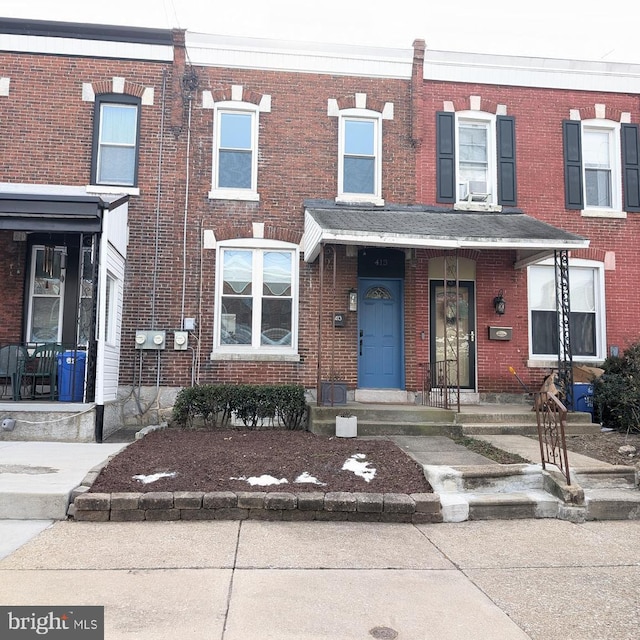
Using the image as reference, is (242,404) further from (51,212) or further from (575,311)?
(575,311)

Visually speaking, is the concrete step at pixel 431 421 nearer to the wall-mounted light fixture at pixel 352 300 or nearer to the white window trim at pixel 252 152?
the wall-mounted light fixture at pixel 352 300

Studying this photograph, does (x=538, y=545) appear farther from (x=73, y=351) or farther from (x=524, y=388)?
(x=73, y=351)

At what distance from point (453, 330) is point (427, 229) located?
8.29 feet

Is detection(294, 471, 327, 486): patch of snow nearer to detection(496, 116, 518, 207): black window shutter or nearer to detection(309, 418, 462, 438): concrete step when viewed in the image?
detection(309, 418, 462, 438): concrete step

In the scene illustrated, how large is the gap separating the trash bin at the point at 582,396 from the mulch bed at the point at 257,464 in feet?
14.4

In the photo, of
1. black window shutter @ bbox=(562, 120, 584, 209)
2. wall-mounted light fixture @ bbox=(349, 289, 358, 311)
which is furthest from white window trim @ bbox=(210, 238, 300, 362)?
black window shutter @ bbox=(562, 120, 584, 209)

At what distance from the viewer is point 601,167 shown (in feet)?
38.3

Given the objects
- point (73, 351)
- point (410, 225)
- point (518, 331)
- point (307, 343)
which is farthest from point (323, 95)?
point (73, 351)

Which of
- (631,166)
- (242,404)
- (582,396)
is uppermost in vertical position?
(631,166)

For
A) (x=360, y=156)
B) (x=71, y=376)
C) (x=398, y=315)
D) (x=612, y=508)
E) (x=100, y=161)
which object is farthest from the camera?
(x=360, y=156)

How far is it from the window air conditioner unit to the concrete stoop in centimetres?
672

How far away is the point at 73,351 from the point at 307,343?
4169 mm

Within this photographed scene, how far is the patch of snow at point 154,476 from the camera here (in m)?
5.54

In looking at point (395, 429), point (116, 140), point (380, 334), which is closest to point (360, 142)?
point (380, 334)
